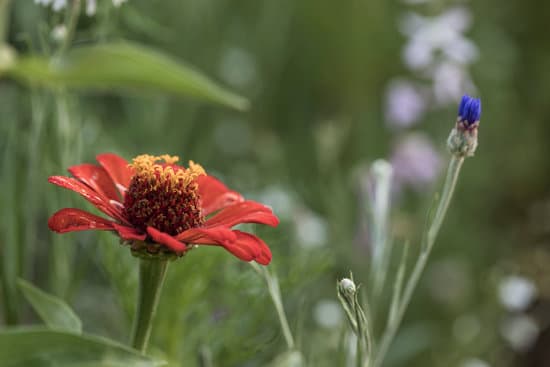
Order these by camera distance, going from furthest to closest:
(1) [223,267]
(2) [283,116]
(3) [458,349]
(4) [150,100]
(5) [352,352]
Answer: (2) [283,116], (4) [150,100], (3) [458,349], (1) [223,267], (5) [352,352]

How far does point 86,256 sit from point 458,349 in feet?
1.64

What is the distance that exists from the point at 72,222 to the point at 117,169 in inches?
3.7

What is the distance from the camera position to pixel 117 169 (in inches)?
20.0

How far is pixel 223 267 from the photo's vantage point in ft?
2.38

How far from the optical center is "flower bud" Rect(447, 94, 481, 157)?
1.54 ft

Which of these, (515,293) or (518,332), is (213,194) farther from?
(518,332)

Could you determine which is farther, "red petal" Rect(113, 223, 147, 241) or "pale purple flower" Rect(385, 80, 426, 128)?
"pale purple flower" Rect(385, 80, 426, 128)

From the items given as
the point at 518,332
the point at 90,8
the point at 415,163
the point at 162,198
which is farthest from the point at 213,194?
the point at 415,163

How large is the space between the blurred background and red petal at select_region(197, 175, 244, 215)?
7 centimetres

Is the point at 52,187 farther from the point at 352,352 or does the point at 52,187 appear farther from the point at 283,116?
the point at 283,116

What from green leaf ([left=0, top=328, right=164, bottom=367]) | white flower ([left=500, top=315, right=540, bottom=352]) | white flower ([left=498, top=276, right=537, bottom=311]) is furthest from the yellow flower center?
white flower ([left=500, top=315, right=540, bottom=352])

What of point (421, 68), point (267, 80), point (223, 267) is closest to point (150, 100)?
point (267, 80)

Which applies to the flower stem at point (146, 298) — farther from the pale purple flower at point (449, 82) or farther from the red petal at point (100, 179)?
the pale purple flower at point (449, 82)

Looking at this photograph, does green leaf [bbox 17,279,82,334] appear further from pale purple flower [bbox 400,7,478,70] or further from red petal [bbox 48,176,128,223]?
pale purple flower [bbox 400,7,478,70]
